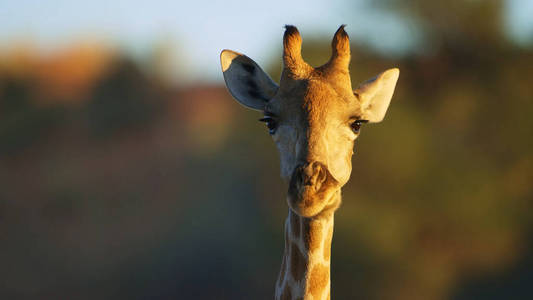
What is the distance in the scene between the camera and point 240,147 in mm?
17984

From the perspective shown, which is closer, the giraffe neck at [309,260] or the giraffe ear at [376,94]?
the giraffe neck at [309,260]

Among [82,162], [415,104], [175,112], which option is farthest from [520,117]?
[175,112]

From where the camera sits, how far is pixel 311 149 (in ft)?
11.4

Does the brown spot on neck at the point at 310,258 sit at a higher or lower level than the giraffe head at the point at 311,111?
lower

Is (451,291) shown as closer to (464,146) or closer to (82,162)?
(464,146)

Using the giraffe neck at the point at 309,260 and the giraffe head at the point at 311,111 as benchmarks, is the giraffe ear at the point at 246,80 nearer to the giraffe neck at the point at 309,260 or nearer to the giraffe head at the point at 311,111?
the giraffe head at the point at 311,111

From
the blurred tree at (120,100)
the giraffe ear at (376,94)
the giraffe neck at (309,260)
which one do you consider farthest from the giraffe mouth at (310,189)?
the blurred tree at (120,100)

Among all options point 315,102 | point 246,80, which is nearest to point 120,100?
point 246,80

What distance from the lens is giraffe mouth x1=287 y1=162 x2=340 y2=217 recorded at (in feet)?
10.5

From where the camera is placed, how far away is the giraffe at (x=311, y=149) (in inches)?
129

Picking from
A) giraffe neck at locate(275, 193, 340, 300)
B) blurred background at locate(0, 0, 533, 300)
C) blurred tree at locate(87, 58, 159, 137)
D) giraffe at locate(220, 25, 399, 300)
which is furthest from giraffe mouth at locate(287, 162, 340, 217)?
blurred tree at locate(87, 58, 159, 137)

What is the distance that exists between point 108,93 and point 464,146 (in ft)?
45.7

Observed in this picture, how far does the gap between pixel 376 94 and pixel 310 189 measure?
4.67ft

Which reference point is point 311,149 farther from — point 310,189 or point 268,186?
point 268,186
